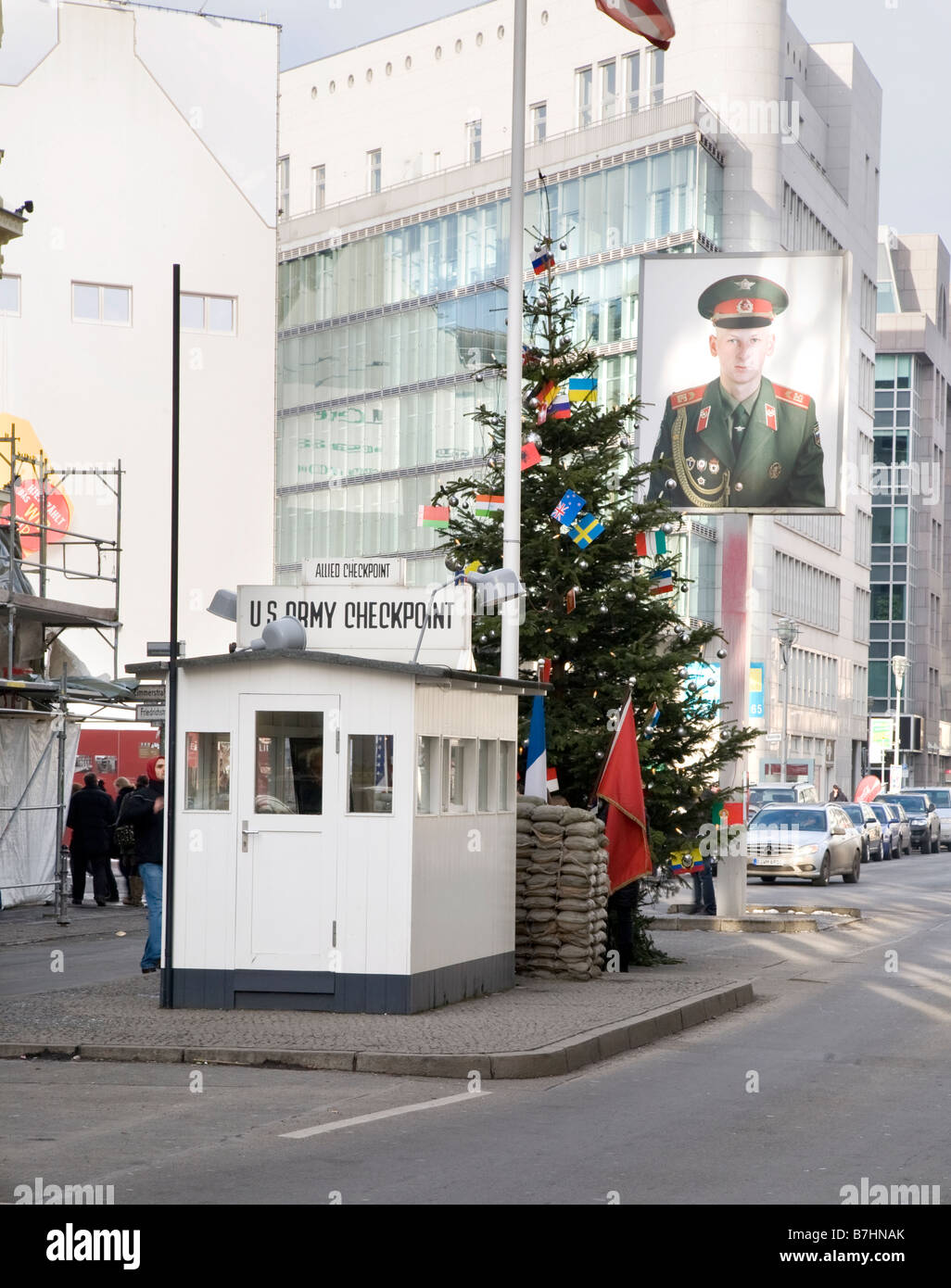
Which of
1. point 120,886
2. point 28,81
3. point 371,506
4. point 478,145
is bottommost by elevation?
point 120,886

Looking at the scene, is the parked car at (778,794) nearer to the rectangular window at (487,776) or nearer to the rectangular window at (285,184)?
the rectangular window at (487,776)

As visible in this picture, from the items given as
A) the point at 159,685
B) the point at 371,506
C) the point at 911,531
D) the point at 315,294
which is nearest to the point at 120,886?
the point at 159,685

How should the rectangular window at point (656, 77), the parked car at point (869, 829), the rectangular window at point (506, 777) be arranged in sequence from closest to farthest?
1. the rectangular window at point (506, 777)
2. the parked car at point (869, 829)
3. the rectangular window at point (656, 77)

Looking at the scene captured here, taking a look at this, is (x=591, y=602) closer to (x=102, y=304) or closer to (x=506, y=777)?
(x=506, y=777)

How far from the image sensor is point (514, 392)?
57.7 ft

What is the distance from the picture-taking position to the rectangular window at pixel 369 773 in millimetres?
13406

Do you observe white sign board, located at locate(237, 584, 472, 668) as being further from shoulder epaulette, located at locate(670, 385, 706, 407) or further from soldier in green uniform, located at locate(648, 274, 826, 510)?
shoulder epaulette, located at locate(670, 385, 706, 407)

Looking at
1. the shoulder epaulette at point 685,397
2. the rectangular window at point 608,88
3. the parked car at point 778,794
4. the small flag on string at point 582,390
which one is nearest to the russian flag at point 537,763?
the small flag on string at point 582,390

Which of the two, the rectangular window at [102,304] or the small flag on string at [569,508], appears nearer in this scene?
the small flag on string at [569,508]

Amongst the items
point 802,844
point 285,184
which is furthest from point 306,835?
point 285,184

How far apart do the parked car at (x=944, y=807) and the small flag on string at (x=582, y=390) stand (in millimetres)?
44890
